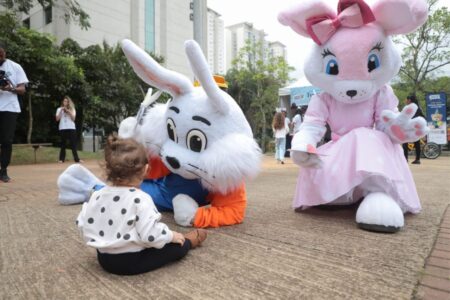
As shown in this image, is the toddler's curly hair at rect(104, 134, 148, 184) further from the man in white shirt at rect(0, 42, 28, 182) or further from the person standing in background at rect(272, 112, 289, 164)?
the person standing in background at rect(272, 112, 289, 164)

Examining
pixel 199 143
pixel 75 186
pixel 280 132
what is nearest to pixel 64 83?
pixel 280 132

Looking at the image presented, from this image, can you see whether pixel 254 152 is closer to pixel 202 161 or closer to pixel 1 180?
pixel 202 161

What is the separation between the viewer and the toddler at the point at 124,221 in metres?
1.51

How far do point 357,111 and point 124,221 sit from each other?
1.93m

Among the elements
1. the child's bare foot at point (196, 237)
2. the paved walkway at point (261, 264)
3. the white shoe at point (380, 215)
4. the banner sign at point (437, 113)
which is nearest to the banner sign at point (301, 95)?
the banner sign at point (437, 113)

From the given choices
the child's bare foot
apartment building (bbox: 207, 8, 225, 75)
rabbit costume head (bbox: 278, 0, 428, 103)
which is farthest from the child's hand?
apartment building (bbox: 207, 8, 225, 75)

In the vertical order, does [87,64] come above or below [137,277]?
above

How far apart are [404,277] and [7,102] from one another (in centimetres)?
459

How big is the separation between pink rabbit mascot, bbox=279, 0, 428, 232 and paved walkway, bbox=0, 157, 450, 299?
232 mm

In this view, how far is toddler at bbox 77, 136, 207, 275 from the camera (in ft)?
4.95

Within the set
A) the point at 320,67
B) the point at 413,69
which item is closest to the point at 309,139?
the point at 320,67

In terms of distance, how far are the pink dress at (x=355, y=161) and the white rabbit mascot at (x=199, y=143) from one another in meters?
0.58

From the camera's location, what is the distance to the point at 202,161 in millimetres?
2148

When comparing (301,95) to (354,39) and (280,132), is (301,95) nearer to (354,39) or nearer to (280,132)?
(280,132)
